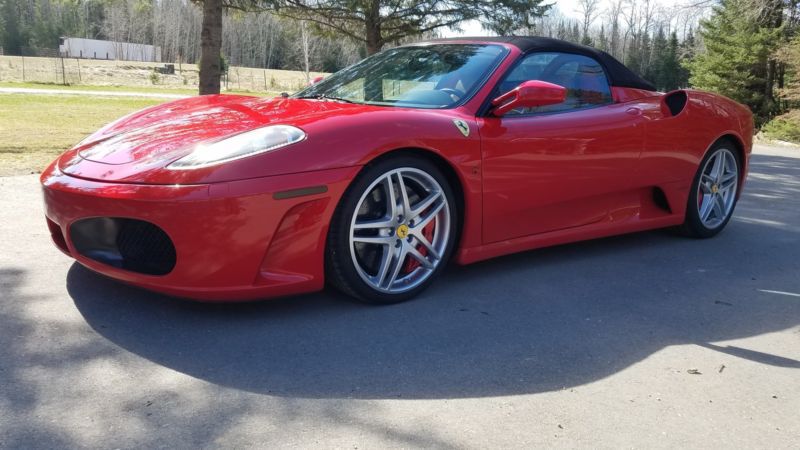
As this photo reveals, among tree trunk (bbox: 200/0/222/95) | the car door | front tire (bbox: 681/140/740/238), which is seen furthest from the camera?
tree trunk (bbox: 200/0/222/95)

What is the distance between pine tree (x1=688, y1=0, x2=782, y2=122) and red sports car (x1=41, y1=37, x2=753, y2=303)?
27581 mm

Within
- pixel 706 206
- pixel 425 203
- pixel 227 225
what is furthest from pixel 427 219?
pixel 706 206

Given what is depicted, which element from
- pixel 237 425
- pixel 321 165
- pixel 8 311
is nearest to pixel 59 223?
pixel 8 311

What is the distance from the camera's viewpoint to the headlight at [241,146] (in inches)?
116

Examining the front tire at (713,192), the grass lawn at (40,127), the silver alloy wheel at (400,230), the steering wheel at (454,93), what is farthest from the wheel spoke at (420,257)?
the grass lawn at (40,127)

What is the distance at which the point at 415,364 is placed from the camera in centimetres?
279

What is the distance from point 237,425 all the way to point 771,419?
5.96ft

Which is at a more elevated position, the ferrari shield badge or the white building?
the white building

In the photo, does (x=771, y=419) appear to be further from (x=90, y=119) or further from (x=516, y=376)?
(x=90, y=119)

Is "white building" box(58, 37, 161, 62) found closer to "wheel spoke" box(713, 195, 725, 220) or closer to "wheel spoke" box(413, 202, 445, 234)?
"wheel spoke" box(713, 195, 725, 220)

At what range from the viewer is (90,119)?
14.7 meters

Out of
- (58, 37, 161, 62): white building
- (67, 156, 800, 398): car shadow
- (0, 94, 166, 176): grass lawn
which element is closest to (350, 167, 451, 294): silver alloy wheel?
(67, 156, 800, 398): car shadow

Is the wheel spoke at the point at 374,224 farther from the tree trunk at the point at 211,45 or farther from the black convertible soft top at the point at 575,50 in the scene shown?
the tree trunk at the point at 211,45

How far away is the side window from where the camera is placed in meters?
3.98
